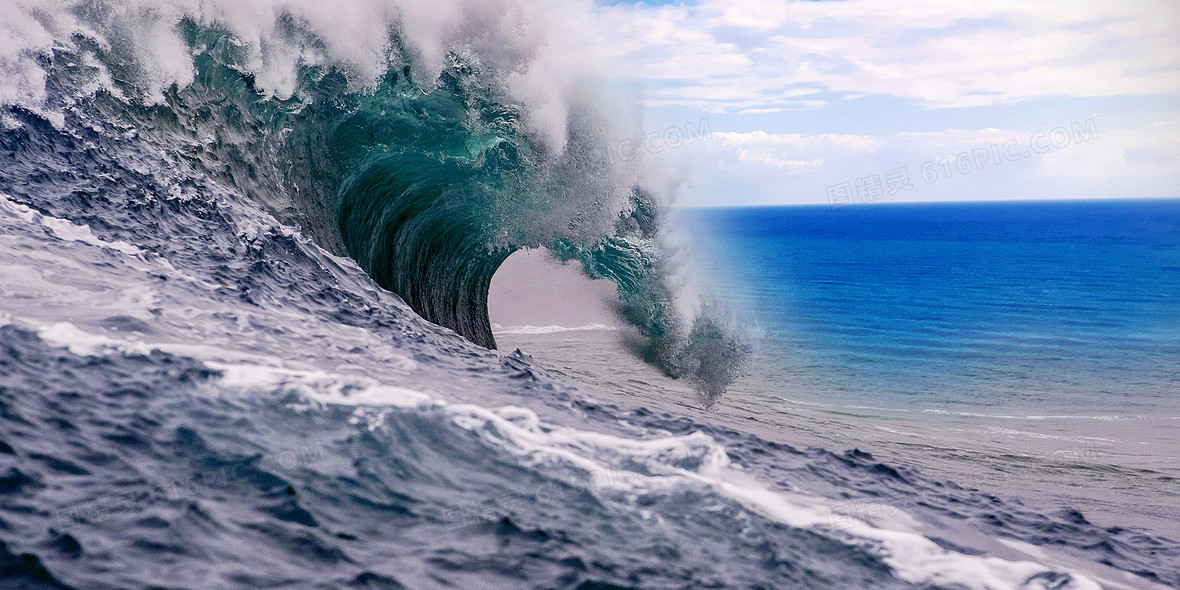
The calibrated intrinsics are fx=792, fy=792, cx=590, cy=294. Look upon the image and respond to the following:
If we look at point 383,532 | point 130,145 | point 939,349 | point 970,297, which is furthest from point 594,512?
point 970,297

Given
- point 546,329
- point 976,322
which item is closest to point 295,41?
point 546,329

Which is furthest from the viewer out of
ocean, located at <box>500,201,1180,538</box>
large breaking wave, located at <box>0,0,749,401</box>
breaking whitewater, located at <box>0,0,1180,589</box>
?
ocean, located at <box>500,201,1180,538</box>

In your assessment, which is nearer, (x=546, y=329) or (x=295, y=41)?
(x=295, y=41)

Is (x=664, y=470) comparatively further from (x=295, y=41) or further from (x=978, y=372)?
(x=978, y=372)

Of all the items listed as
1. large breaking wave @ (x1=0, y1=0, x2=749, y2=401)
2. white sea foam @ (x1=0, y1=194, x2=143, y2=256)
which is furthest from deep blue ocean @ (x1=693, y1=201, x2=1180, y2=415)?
white sea foam @ (x1=0, y1=194, x2=143, y2=256)

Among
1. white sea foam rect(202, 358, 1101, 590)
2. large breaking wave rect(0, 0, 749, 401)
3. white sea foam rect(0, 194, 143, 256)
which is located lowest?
white sea foam rect(202, 358, 1101, 590)

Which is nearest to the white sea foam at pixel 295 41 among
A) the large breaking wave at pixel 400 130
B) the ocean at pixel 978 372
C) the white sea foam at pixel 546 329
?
the large breaking wave at pixel 400 130

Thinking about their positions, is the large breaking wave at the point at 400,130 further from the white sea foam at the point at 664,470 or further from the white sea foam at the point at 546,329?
the white sea foam at the point at 546,329

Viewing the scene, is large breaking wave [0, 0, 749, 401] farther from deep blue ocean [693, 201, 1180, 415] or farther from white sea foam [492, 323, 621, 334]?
white sea foam [492, 323, 621, 334]
